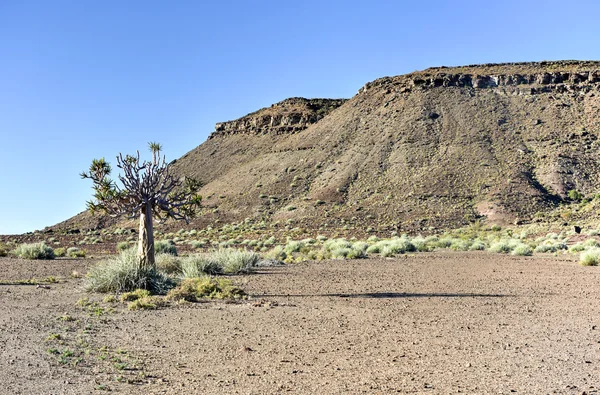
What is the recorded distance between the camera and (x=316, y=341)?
34.1 feet

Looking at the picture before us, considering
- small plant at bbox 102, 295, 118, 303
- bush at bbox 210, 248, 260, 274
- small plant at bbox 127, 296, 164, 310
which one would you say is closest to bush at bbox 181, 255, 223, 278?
bush at bbox 210, 248, 260, 274

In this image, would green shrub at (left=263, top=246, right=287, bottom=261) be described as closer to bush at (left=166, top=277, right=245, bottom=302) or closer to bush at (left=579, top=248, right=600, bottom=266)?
bush at (left=579, top=248, right=600, bottom=266)

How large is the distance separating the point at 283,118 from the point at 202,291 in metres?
84.8

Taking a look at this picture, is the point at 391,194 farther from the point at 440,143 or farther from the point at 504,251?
the point at 504,251

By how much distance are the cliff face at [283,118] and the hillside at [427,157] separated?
847 mm

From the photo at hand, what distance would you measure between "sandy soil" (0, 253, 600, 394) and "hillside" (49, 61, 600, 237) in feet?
126

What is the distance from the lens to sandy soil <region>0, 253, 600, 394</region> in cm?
773

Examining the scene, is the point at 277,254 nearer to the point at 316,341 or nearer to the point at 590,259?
the point at 590,259

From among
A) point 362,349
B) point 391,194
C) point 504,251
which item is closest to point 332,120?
point 391,194

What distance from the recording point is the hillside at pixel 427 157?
59438 mm

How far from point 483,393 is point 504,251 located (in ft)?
92.9

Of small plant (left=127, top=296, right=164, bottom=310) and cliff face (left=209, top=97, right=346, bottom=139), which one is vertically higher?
cliff face (left=209, top=97, right=346, bottom=139)

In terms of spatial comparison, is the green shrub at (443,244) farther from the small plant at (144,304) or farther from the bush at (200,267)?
the small plant at (144,304)

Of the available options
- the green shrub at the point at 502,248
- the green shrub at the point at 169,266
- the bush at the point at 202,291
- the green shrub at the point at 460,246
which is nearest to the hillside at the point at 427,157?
the green shrub at the point at 460,246
